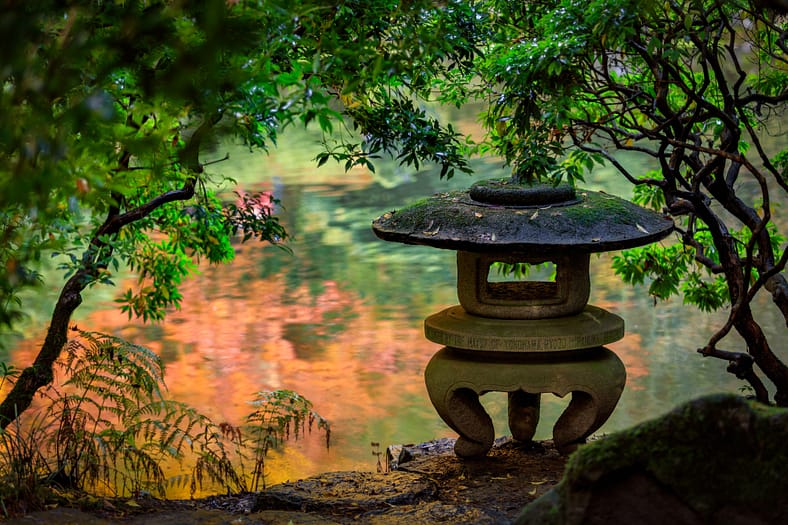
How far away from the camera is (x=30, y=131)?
182cm

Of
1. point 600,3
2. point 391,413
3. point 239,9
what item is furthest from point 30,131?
point 391,413

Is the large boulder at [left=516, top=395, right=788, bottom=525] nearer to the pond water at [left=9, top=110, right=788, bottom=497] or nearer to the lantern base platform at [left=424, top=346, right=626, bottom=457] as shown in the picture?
the lantern base platform at [left=424, top=346, right=626, bottom=457]

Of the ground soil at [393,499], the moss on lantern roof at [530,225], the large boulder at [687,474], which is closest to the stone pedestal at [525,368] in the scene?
the ground soil at [393,499]

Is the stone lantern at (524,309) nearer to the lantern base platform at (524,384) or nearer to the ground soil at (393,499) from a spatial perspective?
the lantern base platform at (524,384)

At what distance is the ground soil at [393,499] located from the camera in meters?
3.30

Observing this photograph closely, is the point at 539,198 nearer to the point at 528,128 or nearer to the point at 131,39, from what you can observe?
the point at 528,128

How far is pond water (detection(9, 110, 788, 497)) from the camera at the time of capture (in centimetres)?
610

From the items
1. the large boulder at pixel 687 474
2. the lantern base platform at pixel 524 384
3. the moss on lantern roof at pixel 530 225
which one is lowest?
the lantern base platform at pixel 524 384

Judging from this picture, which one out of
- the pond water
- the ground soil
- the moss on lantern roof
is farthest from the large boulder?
the pond water

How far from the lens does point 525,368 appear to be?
4.00m

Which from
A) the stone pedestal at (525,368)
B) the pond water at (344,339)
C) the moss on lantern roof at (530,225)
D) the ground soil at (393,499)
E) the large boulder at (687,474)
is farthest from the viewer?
the pond water at (344,339)

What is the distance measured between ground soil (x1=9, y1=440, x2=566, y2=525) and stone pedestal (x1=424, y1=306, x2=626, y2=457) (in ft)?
Answer: 0.54

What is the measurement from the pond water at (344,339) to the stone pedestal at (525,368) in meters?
1.44

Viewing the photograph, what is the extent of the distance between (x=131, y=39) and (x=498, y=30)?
327 cm
